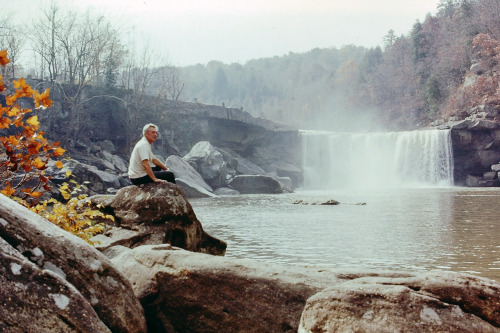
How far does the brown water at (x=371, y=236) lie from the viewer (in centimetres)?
892

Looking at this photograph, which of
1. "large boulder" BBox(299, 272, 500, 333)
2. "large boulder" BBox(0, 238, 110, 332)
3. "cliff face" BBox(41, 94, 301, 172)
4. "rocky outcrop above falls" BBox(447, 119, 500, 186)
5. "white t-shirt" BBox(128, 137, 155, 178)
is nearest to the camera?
"large boulder" BBox(0, 238, 110, 332)

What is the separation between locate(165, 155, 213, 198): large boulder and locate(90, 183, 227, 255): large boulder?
860 inches

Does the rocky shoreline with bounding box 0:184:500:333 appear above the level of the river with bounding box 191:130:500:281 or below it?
above

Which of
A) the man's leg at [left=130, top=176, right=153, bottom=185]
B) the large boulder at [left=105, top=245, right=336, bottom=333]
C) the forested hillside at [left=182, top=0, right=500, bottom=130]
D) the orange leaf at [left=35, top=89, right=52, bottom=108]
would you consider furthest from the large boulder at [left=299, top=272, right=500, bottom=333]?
the forested hillside at [left=182, top=0, right=500, bottom=130]

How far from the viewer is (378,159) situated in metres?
45.2

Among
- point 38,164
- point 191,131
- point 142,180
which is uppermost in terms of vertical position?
point 191,131

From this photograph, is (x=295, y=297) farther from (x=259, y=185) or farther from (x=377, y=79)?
(x=377, y=79)

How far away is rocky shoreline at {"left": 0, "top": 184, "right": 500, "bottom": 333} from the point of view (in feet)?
9.12

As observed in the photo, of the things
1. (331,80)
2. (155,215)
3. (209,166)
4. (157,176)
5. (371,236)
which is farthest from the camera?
(331,80)

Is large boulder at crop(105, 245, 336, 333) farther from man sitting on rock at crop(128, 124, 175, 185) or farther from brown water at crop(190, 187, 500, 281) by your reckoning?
man sitting on rock at crop(128, 124, 175, 185)

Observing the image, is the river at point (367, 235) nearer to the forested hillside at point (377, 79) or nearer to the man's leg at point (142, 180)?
the man's leg at point (142, 180)

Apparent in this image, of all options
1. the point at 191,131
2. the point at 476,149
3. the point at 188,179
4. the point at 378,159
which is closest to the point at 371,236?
the point at 188,179

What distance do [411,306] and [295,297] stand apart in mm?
1087

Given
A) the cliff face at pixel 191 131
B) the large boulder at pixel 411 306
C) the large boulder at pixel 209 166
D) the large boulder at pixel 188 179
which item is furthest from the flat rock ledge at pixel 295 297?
the cliff face at pixel 191 131
